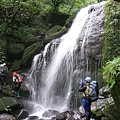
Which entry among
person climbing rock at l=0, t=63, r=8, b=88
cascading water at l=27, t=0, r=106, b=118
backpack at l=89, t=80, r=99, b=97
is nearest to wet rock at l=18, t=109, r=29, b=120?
cascading water at l=27, t=0, r=106, b=118

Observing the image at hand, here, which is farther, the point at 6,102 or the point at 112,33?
the point at 6,102

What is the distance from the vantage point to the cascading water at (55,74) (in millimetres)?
12758

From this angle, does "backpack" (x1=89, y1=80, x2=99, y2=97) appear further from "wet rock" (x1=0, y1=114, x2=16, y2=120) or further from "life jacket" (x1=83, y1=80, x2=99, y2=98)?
"wet rock" (x1=0, y1=114, x2=16, y2=120)

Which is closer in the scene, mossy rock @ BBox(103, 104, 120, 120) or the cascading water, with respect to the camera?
mossy rock @ BBox(103, 104, 120, 120)

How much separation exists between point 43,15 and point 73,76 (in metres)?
9.84

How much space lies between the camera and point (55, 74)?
1370cm

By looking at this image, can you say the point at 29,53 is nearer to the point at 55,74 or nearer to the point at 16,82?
the point at 55,74

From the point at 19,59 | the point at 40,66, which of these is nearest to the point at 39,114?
the point at 40,66

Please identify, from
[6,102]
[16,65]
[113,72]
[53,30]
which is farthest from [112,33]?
[53,30]

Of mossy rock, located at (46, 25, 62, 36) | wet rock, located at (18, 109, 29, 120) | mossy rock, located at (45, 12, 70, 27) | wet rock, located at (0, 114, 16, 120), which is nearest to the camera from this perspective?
wet rock, located at (0, 114, 16, 120)

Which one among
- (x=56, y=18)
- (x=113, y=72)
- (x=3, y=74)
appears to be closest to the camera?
(x=113, y=72)

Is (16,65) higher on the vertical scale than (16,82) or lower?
higher

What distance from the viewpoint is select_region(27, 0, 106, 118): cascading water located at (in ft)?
41.9

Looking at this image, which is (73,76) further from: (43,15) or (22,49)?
(43,15)
